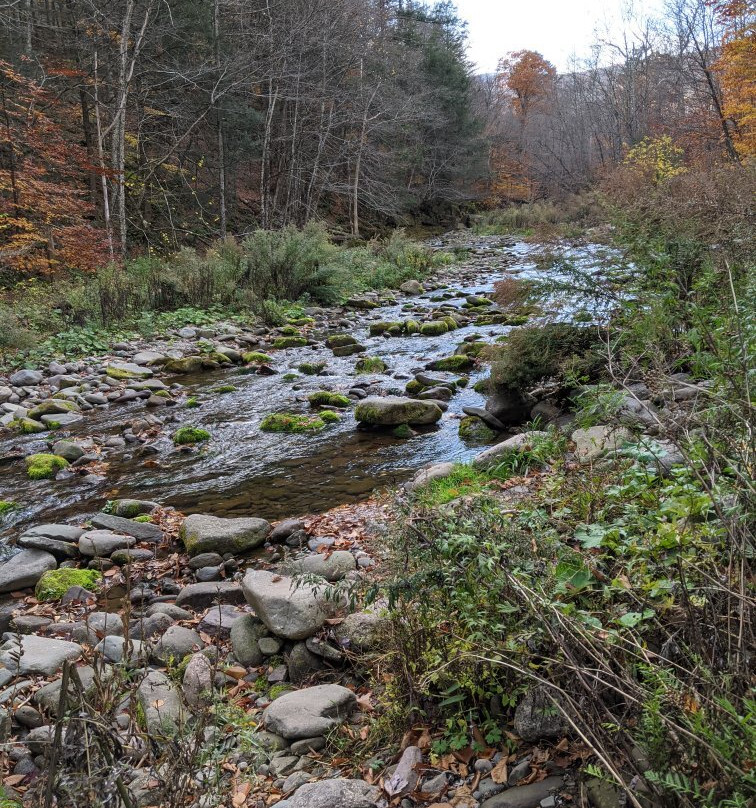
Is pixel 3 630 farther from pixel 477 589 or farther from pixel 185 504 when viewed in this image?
pixel 477 589

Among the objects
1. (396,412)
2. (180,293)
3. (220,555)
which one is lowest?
(220,555)

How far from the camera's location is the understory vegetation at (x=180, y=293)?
34.9ft

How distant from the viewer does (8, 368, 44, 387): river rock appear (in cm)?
873

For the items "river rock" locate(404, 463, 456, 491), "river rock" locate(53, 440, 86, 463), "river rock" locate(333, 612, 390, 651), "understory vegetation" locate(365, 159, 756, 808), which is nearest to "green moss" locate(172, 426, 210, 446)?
"river rock" locate(53, 440, 86, 463)

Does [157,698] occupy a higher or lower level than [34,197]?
lower

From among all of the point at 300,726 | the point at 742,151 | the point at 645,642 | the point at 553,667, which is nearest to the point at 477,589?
the point at 553,667

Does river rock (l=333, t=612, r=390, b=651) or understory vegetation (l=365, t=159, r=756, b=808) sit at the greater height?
understory vegetation (l=365, t=159, r=756, b=808)

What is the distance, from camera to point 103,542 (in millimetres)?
4723

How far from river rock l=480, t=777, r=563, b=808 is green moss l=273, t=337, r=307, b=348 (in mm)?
10169

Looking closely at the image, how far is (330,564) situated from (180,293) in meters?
11.0

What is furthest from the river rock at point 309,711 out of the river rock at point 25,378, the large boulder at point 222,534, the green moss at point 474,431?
the river rock at point 25,378

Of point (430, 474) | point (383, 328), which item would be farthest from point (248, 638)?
point (383, 328)

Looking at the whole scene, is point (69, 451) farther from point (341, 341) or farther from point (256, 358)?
point (341, 341)

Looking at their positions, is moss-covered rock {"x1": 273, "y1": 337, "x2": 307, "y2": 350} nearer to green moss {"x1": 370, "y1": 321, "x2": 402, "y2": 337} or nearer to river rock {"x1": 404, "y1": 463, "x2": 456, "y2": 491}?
green moss {"x1": 370, "y1": 321, "x2": 402, "y2": 337}
